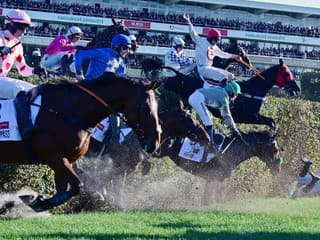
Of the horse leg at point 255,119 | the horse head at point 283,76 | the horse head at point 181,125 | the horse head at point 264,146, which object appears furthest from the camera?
the horse head at point 283,76

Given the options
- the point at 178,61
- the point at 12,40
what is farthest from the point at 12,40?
the point at 178,61

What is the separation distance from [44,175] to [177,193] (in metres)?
2.94

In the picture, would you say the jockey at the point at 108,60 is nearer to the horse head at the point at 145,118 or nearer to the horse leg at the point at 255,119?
the horse head at the point at 145,118

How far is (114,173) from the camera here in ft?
37.3

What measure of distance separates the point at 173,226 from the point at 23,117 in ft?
7.65

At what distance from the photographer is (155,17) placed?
55.4 metres

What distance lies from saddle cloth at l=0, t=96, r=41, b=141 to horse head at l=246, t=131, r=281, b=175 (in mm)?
6097

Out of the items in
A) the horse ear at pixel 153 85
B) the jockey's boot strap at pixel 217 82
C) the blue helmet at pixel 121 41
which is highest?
the horse ear at pixel 153 85

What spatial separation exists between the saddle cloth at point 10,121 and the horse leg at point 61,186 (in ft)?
1.83

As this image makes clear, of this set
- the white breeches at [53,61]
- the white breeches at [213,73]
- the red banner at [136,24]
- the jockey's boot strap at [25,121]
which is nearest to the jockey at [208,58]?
the white breeches at [213,73]

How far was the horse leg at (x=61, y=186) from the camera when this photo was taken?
8.01 meters

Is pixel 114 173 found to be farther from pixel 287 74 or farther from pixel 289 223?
pixel 287 74

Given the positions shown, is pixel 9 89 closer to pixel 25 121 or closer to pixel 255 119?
pixel 25 121

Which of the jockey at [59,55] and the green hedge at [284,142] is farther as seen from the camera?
the green hedge at [284,142]
